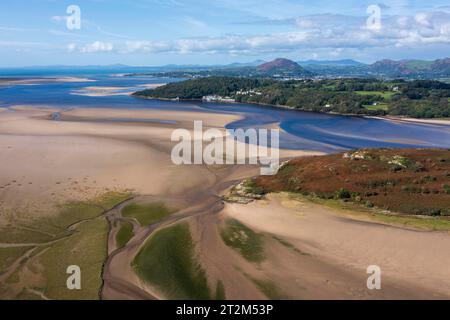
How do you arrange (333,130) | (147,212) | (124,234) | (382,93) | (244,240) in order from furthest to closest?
1. (382,93)
2. (333,130)
3. (147,212)
4. (124,234)
5. (244,240)

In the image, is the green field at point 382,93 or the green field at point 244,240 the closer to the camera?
the green field at point 244,240

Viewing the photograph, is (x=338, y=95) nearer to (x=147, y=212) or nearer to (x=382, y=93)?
(x=382, y=93)

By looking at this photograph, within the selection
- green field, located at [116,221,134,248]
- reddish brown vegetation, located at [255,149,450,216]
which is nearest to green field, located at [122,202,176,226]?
green field, located at [116,221,134,248]

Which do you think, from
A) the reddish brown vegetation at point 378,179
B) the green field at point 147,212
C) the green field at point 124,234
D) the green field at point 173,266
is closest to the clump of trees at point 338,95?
the reddish brown vegetation at point 378,179

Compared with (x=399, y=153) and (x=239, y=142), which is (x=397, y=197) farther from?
(x=239, y=142)

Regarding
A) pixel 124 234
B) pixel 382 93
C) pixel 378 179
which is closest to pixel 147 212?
pixel 124 234

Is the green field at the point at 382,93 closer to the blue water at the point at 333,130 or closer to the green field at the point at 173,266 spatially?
the blue water at the point at 333,130
